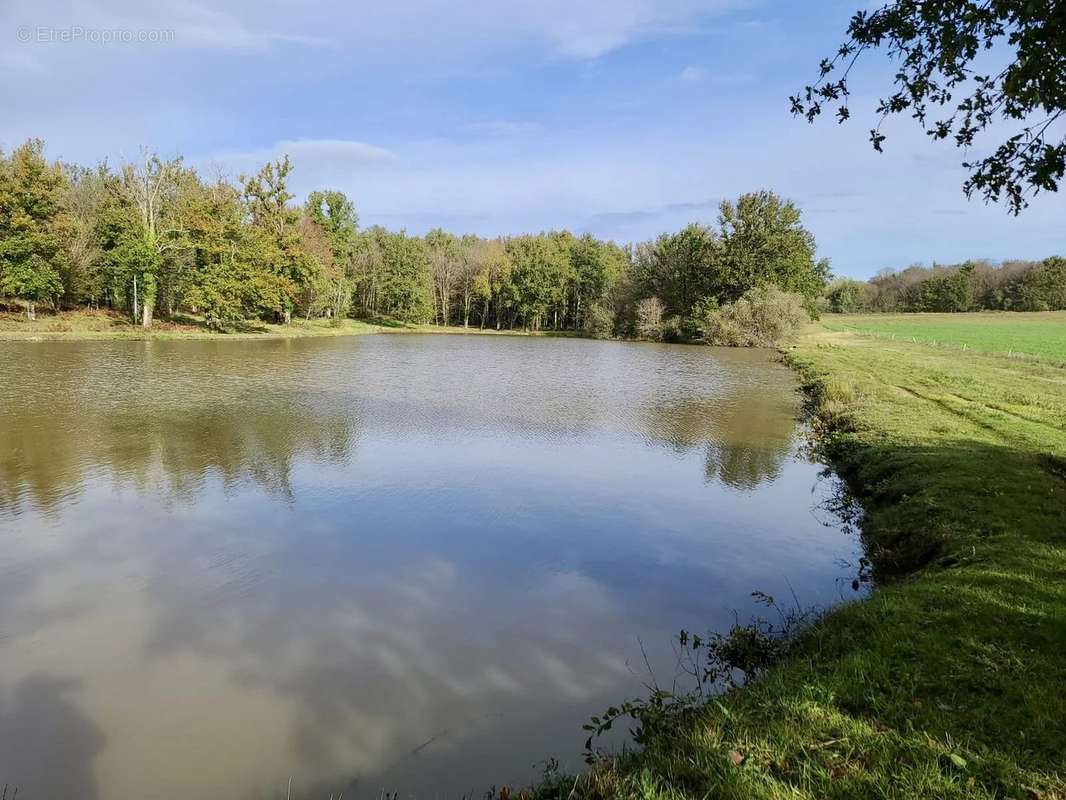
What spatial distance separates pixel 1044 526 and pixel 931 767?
5981 millimetres

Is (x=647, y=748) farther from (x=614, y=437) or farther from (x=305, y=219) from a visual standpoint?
(x=305, y=219)

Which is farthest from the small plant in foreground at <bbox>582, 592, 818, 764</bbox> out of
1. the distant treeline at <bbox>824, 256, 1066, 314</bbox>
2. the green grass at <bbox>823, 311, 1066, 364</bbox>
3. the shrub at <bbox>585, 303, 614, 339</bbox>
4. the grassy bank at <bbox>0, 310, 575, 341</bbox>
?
the distant treeline at <bbox>824, 256, 1066, 314</bbox>

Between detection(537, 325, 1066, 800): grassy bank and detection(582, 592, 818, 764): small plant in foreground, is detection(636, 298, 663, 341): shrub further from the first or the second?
detection(582, 592, 818, 764): small plant in foreground

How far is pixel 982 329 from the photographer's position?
65.2 m

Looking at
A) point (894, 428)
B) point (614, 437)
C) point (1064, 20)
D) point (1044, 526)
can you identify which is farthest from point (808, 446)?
point (1064, 20)

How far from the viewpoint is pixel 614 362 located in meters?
38.0

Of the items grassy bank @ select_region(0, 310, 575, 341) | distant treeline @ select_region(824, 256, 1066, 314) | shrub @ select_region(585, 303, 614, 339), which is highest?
distant treeline @ select_region(824, 256, 1066, 314)

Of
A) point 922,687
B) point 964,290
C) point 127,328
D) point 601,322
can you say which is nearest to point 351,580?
point 922,687

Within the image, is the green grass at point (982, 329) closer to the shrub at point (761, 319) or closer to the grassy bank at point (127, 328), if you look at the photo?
the shrub at point (761, 319)

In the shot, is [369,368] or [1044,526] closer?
[1044,526]

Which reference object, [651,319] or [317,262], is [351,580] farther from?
[651,319]

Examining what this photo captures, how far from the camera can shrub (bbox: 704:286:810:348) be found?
165 ft

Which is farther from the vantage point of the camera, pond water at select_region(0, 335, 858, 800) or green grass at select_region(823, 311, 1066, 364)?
green grass at select_region(823, 311, 1066, 364)

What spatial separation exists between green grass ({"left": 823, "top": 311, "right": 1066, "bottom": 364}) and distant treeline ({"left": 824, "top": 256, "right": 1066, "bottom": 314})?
676 cm
